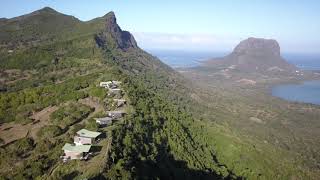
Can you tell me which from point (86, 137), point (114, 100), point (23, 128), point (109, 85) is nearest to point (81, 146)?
point (86, 137)

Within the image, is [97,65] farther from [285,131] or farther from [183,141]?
[285,131]

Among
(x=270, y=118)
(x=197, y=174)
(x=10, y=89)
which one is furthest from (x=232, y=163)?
(x=270, y=118)

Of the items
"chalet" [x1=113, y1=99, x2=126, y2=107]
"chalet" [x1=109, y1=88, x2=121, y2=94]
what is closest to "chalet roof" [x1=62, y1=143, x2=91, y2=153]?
"chalet" [x1=113, y1=99, x2=126, y2=107]

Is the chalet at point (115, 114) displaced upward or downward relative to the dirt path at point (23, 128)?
upward

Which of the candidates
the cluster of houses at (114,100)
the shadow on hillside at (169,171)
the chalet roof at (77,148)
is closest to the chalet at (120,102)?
the cluster of houses at (114,100)

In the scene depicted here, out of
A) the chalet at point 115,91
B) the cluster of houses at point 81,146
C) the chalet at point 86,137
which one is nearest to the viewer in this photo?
the cluster of houses at point 81,146

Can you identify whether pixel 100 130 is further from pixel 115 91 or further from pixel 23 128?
pixel 115 91

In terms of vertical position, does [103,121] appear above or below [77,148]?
below

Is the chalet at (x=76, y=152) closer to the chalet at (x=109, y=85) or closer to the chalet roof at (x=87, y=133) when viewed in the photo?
the chalet roof at (x=87, y=133)
